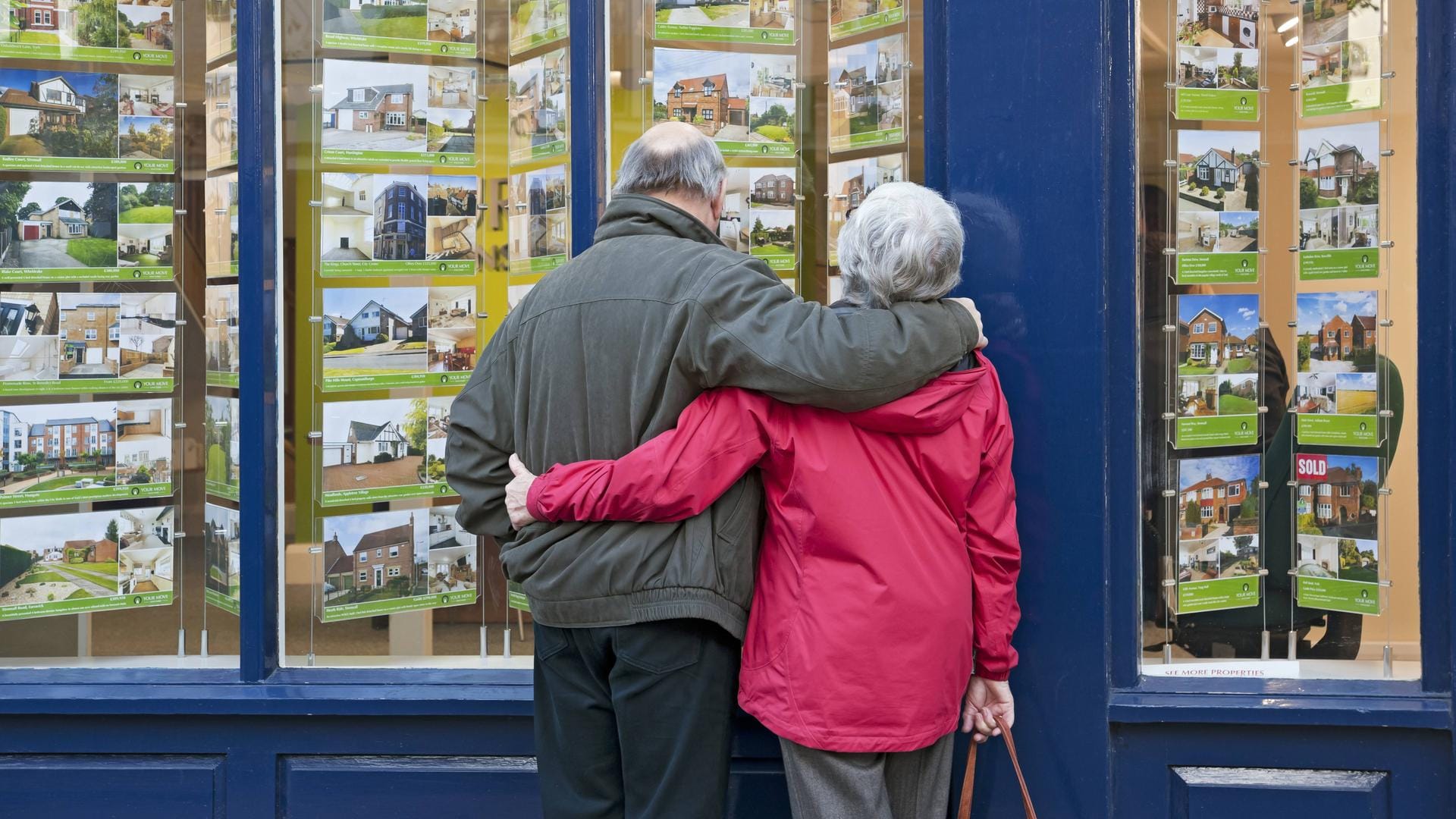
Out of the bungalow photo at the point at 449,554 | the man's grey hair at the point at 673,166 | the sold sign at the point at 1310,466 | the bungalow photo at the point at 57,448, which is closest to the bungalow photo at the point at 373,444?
the bungalow photo at the point at 449,554

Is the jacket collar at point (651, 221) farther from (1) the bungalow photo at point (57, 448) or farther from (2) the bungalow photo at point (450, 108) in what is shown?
(1) the bungalow photo at point (57, 448)

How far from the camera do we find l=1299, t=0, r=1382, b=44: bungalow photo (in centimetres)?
282

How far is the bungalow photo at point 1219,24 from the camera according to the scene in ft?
9.43

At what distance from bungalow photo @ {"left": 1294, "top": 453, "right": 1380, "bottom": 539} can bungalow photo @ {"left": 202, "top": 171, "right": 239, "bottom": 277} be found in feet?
9.33

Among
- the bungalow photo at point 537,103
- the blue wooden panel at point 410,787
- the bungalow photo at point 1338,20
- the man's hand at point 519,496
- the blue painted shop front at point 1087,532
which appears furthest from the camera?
the bungalow photo at point 537,103

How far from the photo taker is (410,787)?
295 centimetres

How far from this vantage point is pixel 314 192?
3088 millimetres

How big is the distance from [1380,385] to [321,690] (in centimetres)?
279

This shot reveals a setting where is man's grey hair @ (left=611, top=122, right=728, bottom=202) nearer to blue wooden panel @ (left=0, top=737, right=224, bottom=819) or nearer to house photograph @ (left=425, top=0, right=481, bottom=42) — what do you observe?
house photograph @ (left=425, top=0, right=481, bottom=42)

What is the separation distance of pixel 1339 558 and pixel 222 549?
2.94 meters

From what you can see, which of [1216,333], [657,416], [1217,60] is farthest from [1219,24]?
[657,416]

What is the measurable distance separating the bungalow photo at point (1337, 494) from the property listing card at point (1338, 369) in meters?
0.05

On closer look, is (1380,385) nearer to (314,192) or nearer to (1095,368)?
(1095,368)

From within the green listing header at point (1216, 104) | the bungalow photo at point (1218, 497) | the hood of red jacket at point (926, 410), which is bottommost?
the bungalow photo at point (1218, 497)
